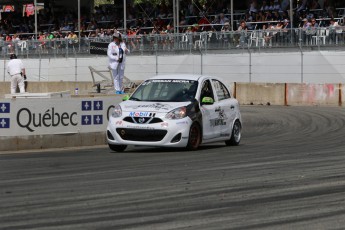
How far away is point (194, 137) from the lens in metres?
17.7

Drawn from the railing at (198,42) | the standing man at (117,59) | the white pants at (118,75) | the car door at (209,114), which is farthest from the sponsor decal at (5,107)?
the railing at (198,42)

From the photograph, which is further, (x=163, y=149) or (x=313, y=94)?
(x=313, y=94)

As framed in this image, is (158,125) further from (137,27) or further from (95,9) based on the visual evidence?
(95,9)

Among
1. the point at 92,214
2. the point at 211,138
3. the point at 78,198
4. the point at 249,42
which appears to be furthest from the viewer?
the point at 249,42

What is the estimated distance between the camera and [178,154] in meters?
16.8

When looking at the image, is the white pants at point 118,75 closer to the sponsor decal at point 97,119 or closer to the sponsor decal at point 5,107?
the sponsor decal at point 97,119

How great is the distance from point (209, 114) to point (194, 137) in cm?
76

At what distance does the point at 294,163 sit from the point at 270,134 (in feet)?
28.6

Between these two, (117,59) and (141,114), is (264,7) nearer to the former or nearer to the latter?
(117,59)

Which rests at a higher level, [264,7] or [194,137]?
[264,7]

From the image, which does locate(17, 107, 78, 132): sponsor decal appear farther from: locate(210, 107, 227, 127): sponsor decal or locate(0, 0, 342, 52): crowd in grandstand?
locate(0, 0, 342, 52): crowd in grandstand

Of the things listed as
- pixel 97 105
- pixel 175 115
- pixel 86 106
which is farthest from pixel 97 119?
pixel 175 115

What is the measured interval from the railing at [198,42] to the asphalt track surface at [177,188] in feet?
50.4

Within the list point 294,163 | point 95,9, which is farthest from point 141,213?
point 95,9
